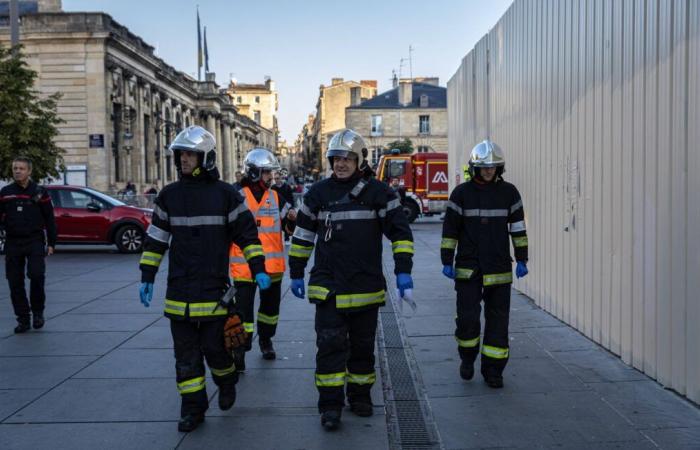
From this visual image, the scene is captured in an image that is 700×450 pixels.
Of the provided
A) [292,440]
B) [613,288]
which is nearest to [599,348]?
[613,288]

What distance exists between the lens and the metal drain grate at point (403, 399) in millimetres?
4672

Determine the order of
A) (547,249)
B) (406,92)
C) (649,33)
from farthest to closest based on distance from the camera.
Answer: (406,92)
(547,249)
(649,33)

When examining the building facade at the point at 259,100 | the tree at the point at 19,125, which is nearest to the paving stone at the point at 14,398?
the tree at the point at 19,125

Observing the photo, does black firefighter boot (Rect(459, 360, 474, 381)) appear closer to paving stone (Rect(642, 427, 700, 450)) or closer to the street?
the street

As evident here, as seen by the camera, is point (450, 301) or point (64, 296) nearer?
point (450, 301)

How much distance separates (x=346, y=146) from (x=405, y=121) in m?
65.9

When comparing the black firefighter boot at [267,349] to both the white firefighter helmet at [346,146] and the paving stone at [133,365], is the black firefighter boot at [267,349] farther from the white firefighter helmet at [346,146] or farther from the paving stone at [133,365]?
the white firefighter helmet at [346,146]

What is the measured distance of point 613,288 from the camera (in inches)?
262

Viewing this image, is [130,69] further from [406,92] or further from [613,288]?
[613,288]

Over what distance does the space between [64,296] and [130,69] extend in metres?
36.9

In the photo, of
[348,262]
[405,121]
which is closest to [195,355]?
[348,262]

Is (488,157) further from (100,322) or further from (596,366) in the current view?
(100,322)

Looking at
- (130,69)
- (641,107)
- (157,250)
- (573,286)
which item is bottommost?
(573,286)

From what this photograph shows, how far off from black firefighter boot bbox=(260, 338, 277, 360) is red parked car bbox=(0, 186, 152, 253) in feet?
39.2
